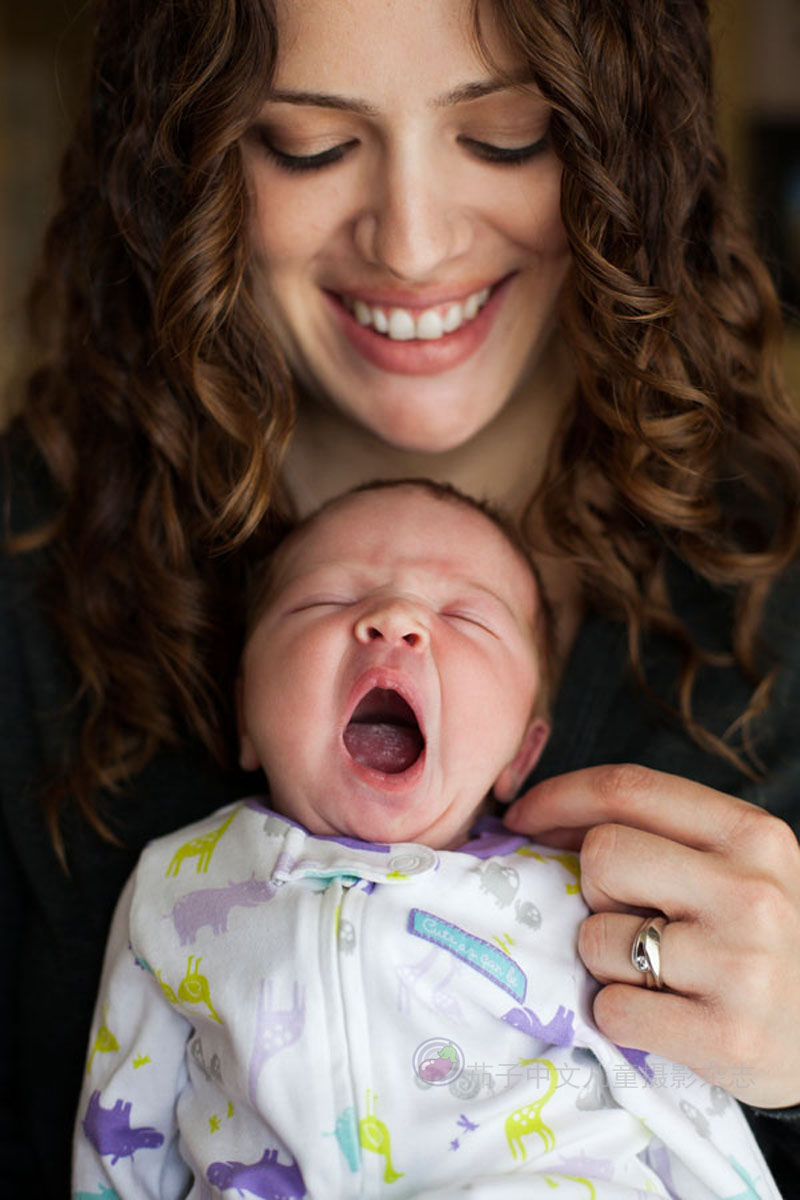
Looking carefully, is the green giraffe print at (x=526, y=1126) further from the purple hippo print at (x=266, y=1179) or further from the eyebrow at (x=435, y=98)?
the eyebrow at (x=435, y=98)

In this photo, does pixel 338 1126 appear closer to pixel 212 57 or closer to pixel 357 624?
Result: pixel 357 624

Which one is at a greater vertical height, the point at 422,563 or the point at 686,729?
the point at 422,563

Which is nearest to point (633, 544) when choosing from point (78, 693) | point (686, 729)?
point (686, 729)

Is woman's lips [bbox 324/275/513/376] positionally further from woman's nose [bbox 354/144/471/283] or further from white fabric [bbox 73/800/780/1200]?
white fabric [bbox 73/800/780/1200]

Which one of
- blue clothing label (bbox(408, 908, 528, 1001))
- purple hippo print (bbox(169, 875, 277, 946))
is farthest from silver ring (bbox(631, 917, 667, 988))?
purple hippo print (bbox(169, 875, 277, 946))

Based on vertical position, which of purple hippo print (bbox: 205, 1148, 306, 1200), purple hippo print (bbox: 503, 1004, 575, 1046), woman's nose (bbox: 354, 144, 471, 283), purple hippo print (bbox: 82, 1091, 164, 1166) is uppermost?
woman's nose (bbox: 354, 144, 471, 283)

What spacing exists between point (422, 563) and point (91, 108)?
71 centimetres

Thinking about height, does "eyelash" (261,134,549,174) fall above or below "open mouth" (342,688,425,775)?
above

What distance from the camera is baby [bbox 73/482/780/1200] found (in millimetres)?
1123

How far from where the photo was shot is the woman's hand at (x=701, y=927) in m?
1.13

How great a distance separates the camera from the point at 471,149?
1.36 metres

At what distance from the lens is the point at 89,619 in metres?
1.58

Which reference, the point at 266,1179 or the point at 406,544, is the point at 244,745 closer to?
the point at 406,544

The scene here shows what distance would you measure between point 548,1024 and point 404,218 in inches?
32.5
